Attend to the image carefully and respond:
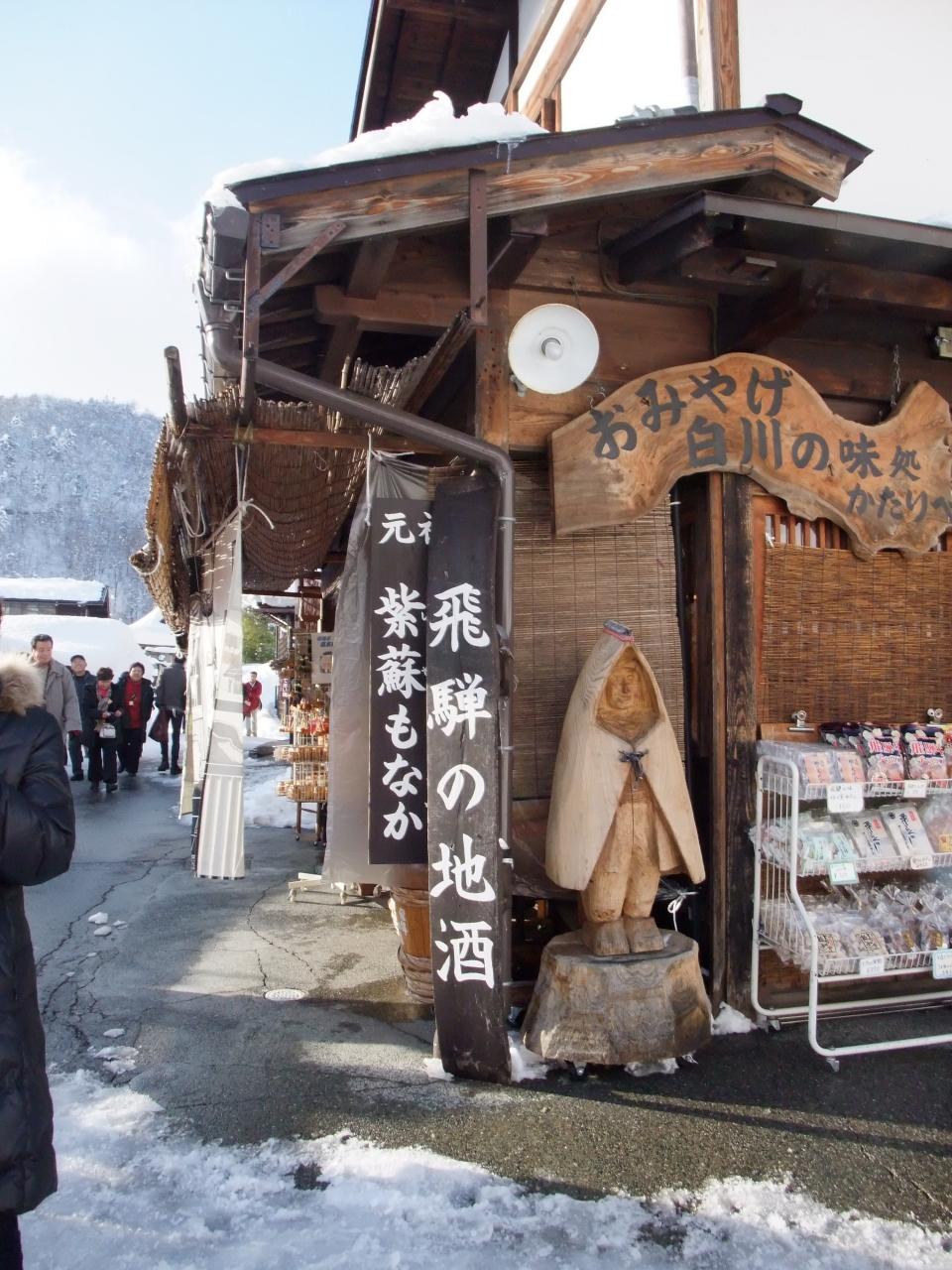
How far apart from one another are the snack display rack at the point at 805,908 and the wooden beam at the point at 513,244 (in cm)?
321

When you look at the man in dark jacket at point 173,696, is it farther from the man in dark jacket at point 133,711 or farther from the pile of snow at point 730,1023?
the pile of snow at point 730,1023

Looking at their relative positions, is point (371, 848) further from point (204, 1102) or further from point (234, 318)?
point (234, 318)

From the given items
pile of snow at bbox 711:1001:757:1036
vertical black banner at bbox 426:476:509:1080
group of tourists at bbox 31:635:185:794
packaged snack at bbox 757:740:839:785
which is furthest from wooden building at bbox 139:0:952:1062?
group of tourists at bbox 31:635:185:794

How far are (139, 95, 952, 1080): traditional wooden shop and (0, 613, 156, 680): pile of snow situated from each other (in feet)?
75.6

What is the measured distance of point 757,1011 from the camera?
5160 mm

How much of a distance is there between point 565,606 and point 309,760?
18.3 feet

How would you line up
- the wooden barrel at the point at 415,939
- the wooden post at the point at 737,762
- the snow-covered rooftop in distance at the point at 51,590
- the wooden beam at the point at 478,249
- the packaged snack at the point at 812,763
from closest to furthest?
the wooden beam at the point at 478,249 → the packaged snack at the point at 812,763 → the wooden post at the point at 737,762 → the wooden barrel at the point at 415,939 → the snow-covered rooftop in distance at the point at 51,590

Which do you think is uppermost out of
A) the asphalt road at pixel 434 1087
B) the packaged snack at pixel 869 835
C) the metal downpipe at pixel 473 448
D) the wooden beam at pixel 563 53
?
the wooden beam at pixel 563 53

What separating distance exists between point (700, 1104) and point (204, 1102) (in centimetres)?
242

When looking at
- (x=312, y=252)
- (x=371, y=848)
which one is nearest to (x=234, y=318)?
(x=312, y=252)

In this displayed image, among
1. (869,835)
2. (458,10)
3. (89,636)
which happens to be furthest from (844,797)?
(89,636)

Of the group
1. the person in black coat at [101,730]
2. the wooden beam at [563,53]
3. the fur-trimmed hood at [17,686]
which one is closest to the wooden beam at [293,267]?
the fur-trimmed hood at [17,686]

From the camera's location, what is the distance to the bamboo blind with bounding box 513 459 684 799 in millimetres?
5199

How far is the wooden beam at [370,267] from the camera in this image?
4500 millimetres
